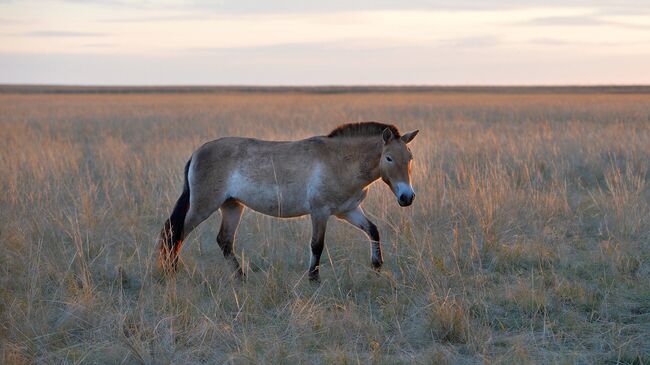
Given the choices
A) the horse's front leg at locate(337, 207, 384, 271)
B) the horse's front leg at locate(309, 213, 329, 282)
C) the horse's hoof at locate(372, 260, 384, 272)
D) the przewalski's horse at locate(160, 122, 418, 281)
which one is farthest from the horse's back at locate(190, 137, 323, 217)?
the horse's hoof at locate(372, 260, 384, 272)

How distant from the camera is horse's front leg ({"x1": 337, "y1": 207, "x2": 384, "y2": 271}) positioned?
20.1 ft

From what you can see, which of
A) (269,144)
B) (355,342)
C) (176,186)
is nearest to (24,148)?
(176,186)

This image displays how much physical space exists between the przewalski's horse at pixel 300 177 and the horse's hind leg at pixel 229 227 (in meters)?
0.06

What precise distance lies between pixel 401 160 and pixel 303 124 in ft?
52.5

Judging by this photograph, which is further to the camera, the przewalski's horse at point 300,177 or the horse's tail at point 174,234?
the horse's tail at point 174,234

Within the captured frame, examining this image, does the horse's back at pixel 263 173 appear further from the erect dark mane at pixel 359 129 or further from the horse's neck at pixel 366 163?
the horse's neck at pixel 366 163

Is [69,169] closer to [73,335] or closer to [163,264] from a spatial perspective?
[163,264]

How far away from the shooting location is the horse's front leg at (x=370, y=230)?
612 cm

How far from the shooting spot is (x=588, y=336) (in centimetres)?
468

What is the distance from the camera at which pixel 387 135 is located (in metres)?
5.83

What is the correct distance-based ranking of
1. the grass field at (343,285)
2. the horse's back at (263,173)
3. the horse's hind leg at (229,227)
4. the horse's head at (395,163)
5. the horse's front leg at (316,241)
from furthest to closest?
the horse's hind leg at (229,227), the horse's back at (263,173), the horse's front leg at (316,241), the horse's head at (395,163), the grass field at (343,285)

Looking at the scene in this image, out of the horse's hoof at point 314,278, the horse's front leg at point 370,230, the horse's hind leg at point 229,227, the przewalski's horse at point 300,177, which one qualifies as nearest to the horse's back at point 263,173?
the przewalski's horse at point 300,177

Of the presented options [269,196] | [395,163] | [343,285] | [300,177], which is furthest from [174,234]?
[395,163]

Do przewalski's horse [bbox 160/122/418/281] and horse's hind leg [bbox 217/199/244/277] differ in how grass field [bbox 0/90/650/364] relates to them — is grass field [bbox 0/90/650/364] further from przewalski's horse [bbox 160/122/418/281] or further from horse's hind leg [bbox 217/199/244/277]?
przewalski's horse [bbox 160/122/418/281]
